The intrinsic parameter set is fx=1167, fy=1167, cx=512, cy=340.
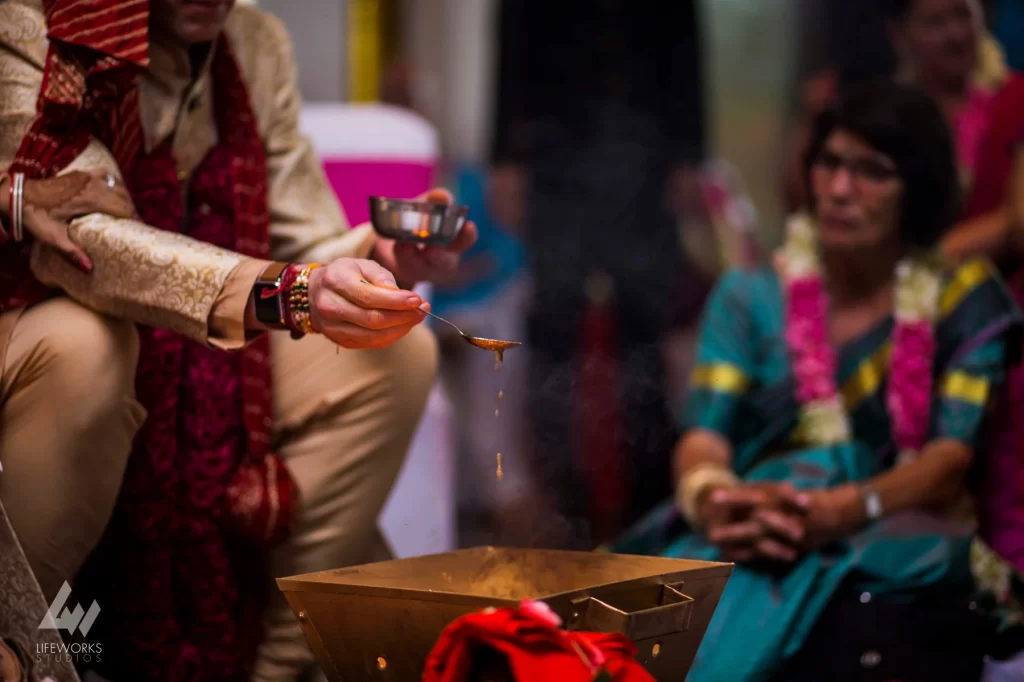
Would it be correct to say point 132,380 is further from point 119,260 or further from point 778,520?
point 778,520

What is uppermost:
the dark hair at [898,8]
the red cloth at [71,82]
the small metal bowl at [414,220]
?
the dark hair at [898,8]

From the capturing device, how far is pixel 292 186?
6.50 feet

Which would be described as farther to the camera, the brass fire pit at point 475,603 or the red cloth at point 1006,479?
the red cloth at point 1006,479

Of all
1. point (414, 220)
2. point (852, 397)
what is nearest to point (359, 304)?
point (414, 220)

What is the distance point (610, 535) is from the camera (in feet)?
12.8

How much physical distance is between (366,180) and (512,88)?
1847mm

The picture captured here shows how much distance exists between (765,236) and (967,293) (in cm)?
245

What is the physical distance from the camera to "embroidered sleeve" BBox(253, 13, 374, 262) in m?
1.96

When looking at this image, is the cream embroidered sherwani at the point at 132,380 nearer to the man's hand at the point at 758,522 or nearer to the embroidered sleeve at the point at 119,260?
the embroidered sleeve at the point at 119,260

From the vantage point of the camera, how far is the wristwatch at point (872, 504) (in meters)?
2.19

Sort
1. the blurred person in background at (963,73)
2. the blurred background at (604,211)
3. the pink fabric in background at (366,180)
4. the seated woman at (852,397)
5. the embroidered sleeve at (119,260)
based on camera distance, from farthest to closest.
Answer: the blurred background at (604,211)
the blurred person in background at (963,73)
the pink fabric in background at (366,180)
the seated woman at (852,397)
the embroidered sleeve at (119,260)

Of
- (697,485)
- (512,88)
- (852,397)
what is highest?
(512,88)

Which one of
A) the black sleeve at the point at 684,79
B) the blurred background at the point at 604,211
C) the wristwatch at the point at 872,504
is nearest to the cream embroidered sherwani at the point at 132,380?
the wristwatch at the point at 872,504

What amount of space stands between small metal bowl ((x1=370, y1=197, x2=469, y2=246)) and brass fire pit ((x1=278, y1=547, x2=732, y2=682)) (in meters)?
0.50
